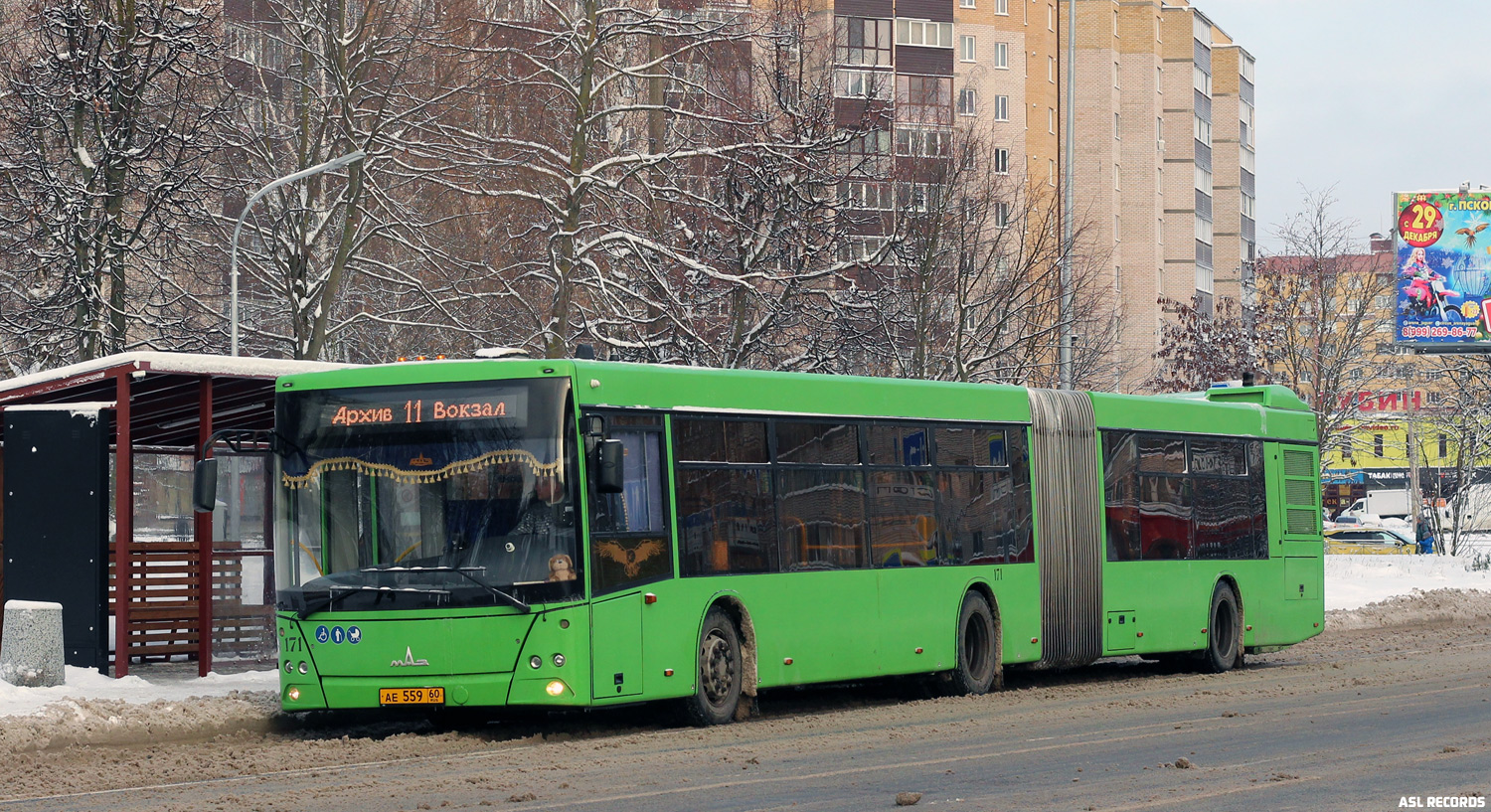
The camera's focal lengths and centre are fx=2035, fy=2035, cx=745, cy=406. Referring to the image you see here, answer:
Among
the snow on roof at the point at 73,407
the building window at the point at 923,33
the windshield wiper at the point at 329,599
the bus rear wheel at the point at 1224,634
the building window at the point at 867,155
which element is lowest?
the bus rear wheel at the point at 1224,634

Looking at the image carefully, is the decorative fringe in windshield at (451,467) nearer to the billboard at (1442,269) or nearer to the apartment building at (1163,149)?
the billboard at (1442,269)

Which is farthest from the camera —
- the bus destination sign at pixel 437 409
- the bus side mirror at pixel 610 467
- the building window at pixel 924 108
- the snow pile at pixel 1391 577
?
the building window at pixel 924 108

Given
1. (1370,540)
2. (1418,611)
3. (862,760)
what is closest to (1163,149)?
(1370,540)

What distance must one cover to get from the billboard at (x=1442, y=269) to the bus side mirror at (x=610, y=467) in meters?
48.0

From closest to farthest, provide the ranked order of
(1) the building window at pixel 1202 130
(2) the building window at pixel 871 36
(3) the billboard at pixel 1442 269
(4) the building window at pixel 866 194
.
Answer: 1. (4) the building window at pixel 866 194
2. (3) the billboard at pixel 1442 269
3. (2) the building window at pixel 871 36
4. (1) the building window at pixel 1202 130

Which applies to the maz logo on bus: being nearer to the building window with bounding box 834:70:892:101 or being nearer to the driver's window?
the driver's window

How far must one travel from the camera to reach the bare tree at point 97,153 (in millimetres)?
26094

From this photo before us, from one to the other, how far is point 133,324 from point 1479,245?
1614 inches

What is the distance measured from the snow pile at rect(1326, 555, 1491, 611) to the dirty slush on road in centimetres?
1626

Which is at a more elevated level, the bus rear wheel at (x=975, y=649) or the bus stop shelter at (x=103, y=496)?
the bus stop shelter at (x=103, y=496)

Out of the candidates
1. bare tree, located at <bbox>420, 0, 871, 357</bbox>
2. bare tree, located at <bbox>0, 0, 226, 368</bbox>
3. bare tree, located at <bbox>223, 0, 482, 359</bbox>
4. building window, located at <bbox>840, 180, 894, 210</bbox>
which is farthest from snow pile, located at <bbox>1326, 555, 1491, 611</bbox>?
bare tree, located at <bbox>0, 0, 226, 368</bbox>

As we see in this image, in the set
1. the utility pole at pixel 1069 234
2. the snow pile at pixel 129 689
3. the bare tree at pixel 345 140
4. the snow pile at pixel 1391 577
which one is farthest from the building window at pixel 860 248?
the snow pile at pixel 129 689

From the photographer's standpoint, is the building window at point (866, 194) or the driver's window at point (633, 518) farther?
the building window at point (866, 194)

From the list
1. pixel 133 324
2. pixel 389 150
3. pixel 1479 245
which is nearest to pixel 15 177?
pixel 133 324
